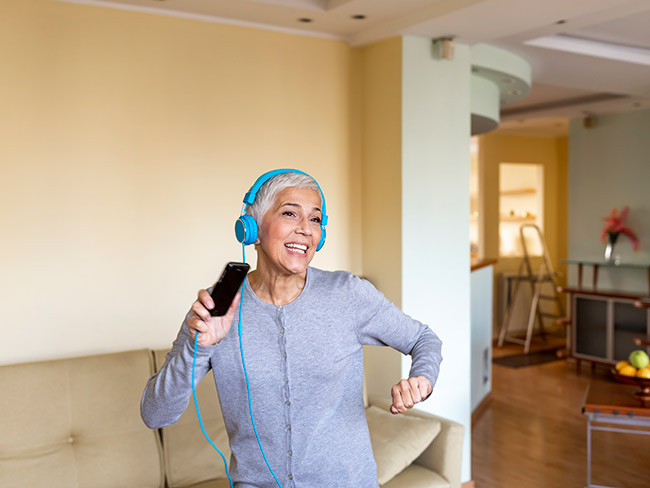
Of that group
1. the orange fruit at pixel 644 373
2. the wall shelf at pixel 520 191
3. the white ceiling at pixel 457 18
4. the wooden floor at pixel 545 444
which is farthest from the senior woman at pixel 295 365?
the wall shelf at pixel 520 191

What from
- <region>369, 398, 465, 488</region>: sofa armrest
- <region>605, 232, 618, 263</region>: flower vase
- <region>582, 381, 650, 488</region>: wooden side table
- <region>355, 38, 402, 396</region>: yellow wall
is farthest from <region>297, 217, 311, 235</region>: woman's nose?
<region>605, 232, 618, 263</region>: flower vase

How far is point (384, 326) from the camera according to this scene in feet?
5.00

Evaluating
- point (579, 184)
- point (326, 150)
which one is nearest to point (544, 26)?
point (326, 150)

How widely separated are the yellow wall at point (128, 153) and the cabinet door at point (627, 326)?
372cm

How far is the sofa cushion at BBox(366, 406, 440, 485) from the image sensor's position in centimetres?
260

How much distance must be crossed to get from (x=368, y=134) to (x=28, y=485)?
92.4 inches

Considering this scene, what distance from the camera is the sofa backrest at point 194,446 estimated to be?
260cm

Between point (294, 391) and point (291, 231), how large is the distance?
361 mm

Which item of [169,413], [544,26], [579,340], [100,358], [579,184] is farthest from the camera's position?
[579,184]

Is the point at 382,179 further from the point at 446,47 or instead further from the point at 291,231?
the point at 291,231

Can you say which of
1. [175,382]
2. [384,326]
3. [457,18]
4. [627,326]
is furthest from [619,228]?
[175,382]

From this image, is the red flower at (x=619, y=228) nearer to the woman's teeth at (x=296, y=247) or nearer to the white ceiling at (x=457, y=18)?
the white ceiling at (x=457, y=18)

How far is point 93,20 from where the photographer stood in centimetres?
283

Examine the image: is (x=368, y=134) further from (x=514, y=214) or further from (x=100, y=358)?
(x=514, y=214)
